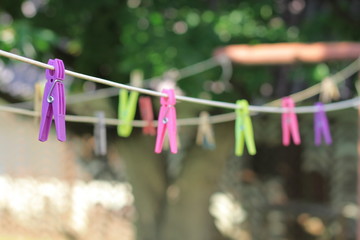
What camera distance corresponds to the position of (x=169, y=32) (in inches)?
199

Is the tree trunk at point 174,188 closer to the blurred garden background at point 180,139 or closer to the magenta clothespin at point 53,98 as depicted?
the blurred garden background at point 180,139

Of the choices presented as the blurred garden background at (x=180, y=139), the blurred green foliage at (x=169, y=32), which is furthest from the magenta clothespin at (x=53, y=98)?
the blurred green foliage at (x=169, y=32)

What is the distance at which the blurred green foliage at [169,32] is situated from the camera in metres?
4.97

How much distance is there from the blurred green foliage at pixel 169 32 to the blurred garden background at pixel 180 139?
10 mm

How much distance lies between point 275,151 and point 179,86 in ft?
12.6

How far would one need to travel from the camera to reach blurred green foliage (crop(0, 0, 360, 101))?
497 centimetres

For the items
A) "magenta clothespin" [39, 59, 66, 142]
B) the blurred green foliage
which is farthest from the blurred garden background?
"magenta clothespin" [39, 59, 66, 142]

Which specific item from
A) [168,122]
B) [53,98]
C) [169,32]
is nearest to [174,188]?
[169,32]

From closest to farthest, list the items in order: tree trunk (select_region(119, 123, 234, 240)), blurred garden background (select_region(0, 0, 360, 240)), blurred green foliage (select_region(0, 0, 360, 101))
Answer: blurred green foliage (select_region(0, 0, 360, 101)) → blurred garden background (select_region(0, 0, 360, 240)) → tree trunk (select_region(119, 123, 234, 240))

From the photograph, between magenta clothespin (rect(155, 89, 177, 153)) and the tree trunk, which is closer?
magenta clothespin (rect(155, 89, 177, 153))

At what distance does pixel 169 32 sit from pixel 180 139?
2.49 m

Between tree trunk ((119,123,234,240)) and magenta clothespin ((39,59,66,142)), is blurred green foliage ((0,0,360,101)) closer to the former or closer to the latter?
tree trunk ((119,123,234,240))

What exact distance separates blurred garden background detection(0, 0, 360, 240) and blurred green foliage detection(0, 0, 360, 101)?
0.01 metres

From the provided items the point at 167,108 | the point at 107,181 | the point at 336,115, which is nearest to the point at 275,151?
the point at 336,115
